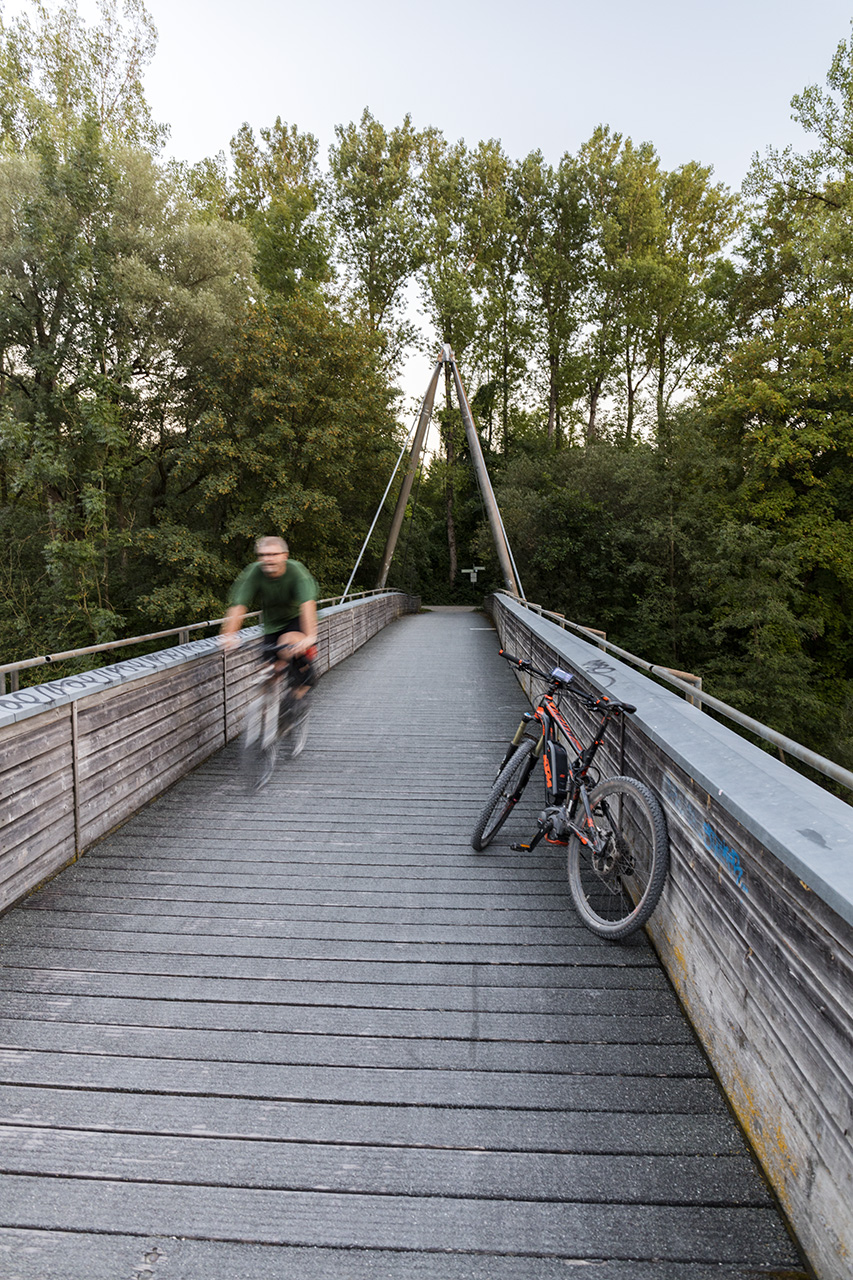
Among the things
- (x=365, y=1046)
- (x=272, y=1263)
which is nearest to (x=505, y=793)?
(x=365, y=1046)

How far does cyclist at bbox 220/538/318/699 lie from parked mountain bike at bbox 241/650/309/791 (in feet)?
0.23

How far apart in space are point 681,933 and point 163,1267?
5.38ft

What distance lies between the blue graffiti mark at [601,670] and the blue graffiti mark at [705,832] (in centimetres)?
113

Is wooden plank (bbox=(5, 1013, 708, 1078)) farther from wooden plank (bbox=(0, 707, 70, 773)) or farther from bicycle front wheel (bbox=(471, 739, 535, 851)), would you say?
bicycle front wheel (bbox=(471, 739, 535, 851))

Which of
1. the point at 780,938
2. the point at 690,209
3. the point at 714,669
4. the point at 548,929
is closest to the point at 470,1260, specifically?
the point at 780,938

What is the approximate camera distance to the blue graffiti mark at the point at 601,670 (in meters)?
3.70

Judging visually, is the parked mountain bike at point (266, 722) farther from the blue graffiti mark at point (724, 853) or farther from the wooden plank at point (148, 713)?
the blue graffiti mark at point (724, 853)

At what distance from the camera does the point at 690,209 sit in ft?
103

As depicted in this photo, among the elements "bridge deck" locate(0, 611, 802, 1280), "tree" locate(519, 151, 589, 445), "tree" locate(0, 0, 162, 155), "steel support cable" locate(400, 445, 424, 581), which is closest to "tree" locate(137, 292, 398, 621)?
"tree" locate(0, 0, 162, 155)

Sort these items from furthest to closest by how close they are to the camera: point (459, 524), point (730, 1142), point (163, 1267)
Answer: point (459, 524) → point (730, 1142) → point (163, 1267)

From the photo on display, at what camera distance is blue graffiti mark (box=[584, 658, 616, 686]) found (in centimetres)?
370

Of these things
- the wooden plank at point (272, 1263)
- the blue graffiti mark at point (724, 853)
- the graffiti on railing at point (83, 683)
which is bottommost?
the wooden plank at point (272, 1263)

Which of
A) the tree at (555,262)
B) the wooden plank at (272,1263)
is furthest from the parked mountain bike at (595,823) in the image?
the tree at (555,262)

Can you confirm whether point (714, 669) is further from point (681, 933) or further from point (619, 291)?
point (619, 291)
